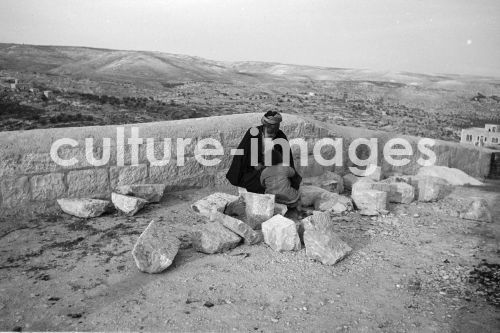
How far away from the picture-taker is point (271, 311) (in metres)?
2.67

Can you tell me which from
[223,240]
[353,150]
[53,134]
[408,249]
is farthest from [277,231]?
[353,150]

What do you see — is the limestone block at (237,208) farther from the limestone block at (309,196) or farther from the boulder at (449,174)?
the boulder at (449,174)

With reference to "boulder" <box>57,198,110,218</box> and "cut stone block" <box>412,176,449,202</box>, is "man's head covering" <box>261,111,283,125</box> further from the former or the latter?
"cut stone block" <box>412,176,449,202</box>

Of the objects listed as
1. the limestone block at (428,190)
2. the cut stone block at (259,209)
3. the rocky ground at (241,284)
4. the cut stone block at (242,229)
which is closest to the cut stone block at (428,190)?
the limestone block at (428,190)

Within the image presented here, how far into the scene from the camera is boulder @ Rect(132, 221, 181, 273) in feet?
10.2

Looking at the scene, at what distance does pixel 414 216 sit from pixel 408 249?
3.81 ft

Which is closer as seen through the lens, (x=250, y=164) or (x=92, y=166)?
(x=92, y=166)

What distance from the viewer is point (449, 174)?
6949mm

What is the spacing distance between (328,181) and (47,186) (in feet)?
12.4

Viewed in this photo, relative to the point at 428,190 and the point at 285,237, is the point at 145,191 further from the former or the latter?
the point at 428,190

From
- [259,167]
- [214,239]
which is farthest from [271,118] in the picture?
[214,239]

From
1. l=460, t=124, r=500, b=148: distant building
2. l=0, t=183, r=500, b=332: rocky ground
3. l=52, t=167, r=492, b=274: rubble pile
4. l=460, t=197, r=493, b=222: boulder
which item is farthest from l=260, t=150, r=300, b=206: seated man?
l=460, t=124, r=500, b=148: distant building

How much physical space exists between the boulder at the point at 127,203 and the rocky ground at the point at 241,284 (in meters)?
0.10

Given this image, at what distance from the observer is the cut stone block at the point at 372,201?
491cm
